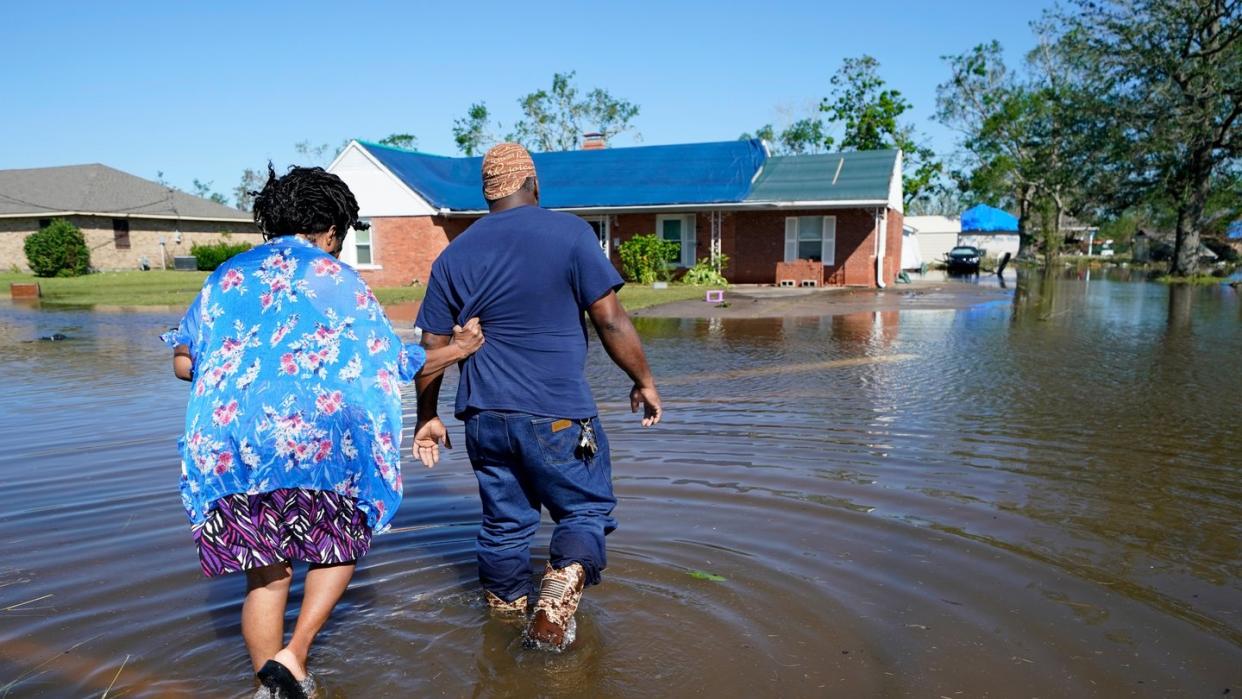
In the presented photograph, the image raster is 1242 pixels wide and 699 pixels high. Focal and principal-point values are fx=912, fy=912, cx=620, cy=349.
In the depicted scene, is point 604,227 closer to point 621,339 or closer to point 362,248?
point 362,248

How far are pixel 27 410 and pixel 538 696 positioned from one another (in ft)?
23.3

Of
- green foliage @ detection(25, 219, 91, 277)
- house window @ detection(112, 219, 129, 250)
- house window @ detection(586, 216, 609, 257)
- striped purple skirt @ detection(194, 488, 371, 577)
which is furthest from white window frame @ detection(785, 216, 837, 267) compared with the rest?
house window @ detection(112, 219, 129, 250)

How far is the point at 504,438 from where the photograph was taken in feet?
10.9

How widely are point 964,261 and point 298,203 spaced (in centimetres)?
4346

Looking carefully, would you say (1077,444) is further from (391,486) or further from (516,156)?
(391,486)

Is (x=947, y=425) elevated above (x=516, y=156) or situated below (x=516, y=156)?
below

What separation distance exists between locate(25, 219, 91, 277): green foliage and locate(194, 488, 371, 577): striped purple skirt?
39484 mm

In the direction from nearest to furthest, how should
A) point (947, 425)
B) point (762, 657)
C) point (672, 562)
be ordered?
1. point (762, 657)
2. point (672, 562)
3. point (947, 425)

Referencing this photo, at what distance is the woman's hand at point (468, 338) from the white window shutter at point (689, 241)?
2593cm

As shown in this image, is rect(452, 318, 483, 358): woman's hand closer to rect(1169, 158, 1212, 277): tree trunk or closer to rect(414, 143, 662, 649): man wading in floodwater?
rect(414, 143, 662, 649): man wading in floodwater

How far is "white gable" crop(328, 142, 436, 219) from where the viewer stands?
29.7 meters

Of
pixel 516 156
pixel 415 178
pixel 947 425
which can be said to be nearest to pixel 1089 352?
pixel 947 425

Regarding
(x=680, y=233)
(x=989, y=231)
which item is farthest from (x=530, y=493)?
(x=989, y=231)

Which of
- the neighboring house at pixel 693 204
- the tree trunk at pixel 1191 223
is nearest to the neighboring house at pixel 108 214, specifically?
the neighboring house at pixel 693 204
